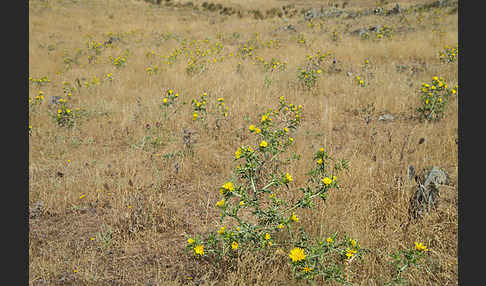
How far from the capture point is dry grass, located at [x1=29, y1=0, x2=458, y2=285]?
2.04 meters

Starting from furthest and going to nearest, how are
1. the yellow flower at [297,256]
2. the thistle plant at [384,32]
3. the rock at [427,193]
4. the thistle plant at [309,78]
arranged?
1. the thistle plant at [384,32]
2. the thistle plant at [309,78]
3. the rock at [427,193]
4. the yellow flower at [297,256]

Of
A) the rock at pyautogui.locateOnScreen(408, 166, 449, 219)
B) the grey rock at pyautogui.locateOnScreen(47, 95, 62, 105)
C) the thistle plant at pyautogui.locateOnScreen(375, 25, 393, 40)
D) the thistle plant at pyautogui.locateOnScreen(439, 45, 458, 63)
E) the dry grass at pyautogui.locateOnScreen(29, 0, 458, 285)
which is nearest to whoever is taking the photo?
the dry grass at pyautogui.locateOnScreen(29, 0, 458, 285)

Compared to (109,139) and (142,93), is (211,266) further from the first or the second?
(142,93)

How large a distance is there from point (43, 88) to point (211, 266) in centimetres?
691

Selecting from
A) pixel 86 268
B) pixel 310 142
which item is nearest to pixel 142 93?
pixel 310 142

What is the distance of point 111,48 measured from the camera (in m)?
9.70

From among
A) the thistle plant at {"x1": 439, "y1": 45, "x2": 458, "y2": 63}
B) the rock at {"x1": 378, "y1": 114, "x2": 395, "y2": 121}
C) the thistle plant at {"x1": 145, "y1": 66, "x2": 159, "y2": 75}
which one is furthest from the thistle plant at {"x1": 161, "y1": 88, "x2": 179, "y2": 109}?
the thistle plant at {"x1": 439, "y1": 45, "x2": 458, "y2": 63}

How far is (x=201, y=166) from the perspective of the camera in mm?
3512

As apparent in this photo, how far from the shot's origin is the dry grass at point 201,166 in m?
2.04

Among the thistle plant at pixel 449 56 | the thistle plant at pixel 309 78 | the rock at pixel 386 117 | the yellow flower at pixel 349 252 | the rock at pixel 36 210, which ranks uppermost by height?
the thistle plant at pixel 449 56

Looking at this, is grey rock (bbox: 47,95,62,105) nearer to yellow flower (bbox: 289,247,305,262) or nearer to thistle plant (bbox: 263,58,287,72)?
thistle plant (bbox: 263,58,287,72)

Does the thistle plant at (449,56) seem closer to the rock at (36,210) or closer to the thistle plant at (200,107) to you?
the thistle plant at (200,107)

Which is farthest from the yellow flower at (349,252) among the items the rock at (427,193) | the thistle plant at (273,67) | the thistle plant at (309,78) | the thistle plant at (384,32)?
the thistle plant at (384,32)

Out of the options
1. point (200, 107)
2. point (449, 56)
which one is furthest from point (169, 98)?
point (449, 56)
